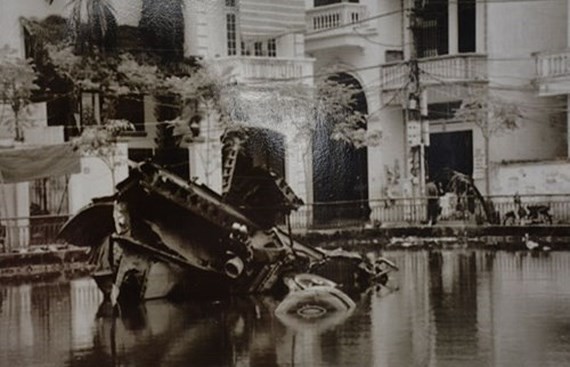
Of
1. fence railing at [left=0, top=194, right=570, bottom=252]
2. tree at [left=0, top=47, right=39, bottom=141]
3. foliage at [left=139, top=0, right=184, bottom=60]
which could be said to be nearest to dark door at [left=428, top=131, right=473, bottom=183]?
fence railing at [left=0, top=194, right=570, bottom=252]

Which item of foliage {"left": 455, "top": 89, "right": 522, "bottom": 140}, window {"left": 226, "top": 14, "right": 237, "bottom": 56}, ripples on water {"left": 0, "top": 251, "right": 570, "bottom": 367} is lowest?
ripples on water {"left": 0, "top": 251, "right": 570, "bottom": 367}

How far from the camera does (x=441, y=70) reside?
4.75m

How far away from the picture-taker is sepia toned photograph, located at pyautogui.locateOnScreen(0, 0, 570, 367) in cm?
448

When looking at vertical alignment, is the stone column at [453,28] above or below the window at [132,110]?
above

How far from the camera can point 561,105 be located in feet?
15.5

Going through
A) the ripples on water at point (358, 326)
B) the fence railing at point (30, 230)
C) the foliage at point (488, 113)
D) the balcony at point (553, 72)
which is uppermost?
the balcony at point (553, 72)

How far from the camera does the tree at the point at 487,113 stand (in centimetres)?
472

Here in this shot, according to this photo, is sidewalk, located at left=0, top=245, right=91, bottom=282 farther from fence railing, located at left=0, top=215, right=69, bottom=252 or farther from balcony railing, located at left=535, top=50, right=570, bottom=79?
balcony railing, located at left=535, top=50, right=570, bottom=79

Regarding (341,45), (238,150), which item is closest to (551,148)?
(341,45)

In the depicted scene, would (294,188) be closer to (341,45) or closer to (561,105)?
(341,45)

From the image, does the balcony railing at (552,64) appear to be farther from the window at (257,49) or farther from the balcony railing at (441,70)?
the window at (257,49)

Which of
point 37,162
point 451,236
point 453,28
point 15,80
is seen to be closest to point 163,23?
point 15,80

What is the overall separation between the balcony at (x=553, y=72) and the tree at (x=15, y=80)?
214cm

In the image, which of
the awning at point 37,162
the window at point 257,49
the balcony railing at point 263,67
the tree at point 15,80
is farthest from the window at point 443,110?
the tree at point 15,80
